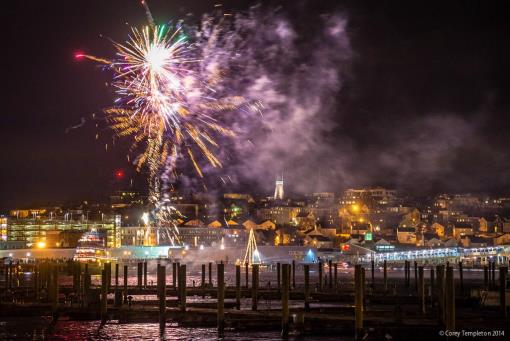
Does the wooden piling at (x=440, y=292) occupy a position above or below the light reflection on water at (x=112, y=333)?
above

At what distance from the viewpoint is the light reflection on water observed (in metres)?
25.0

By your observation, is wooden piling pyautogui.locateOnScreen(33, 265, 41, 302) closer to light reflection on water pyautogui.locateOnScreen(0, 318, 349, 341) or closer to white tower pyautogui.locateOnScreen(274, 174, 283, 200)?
light reflection on water pyautogui.locateOnScreen(0, 318, 349, 341)

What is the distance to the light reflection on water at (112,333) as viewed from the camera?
2497 cm

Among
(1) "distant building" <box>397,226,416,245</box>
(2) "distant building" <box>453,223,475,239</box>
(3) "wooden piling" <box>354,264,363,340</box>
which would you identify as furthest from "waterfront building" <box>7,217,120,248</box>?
(3) "wooden piling" <box>354,264,363,340</box>

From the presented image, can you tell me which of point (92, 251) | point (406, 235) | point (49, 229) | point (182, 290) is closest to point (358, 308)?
point (182, 290)

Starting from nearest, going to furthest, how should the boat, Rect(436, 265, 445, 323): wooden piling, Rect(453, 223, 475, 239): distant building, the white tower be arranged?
Rect(436, 265, 445, 323): wooden piling < the boat < Rect(453, 223, 475, 239): distant building < the white tower

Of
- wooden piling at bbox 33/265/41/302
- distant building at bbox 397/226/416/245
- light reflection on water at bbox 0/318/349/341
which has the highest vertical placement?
distant building at bbox 397/226/416/245

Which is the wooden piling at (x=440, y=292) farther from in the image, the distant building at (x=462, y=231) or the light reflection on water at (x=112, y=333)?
the distant building at (x=462, y=231)

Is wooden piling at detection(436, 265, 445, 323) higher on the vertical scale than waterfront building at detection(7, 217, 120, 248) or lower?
lower

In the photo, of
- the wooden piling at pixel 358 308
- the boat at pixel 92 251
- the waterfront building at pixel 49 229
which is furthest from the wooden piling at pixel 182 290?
the waterfront building at pixel 49 229

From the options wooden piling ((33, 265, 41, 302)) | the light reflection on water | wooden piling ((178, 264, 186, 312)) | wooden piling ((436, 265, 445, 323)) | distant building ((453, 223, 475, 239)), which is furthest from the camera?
distant building ((453, 223, 475, 239))

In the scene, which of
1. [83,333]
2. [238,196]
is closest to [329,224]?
[238,196]

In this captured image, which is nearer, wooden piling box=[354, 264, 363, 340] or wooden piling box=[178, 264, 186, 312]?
wooden piling box=[354, 264, 363, 340]

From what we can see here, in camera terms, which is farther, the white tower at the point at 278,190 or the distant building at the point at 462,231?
the white tower at the point at 278,190
